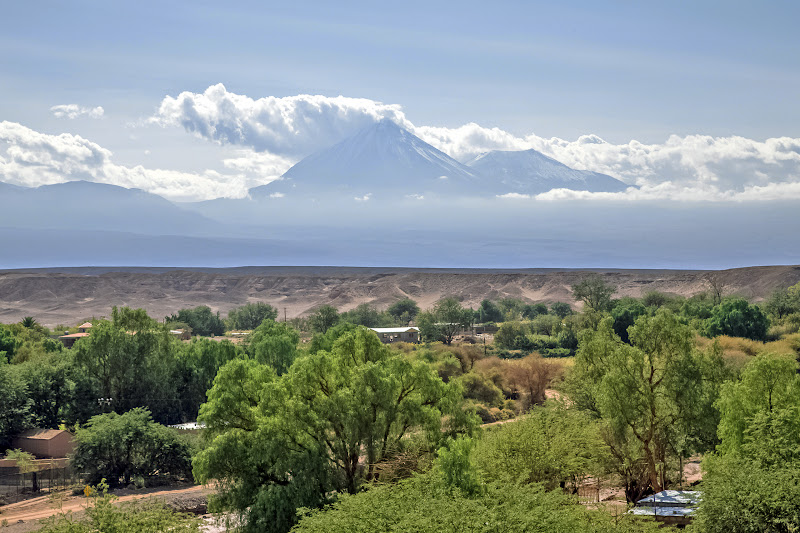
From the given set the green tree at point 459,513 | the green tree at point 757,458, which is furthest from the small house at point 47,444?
the green tree at point 757,458

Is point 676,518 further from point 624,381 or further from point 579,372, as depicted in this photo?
point 579,372

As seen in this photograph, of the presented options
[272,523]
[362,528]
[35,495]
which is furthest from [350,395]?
[35,495]

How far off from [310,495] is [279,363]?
31.8 metres

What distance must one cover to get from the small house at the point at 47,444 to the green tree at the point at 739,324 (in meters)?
69.4

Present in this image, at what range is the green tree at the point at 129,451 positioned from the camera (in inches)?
2111

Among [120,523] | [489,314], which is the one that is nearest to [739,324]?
[489,314]

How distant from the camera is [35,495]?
50.8 meters

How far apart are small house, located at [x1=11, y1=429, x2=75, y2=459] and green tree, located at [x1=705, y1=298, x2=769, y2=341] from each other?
69.4 meters

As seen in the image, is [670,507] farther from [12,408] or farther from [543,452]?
[12,408]

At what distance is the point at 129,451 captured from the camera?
2153 inches

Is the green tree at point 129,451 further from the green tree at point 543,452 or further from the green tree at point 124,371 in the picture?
the green tree at point 543,452

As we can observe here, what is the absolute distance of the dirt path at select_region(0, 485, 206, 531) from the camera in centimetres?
4491

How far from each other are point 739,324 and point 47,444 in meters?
74.9

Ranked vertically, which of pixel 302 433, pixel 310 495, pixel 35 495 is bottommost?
pixel 35 495
